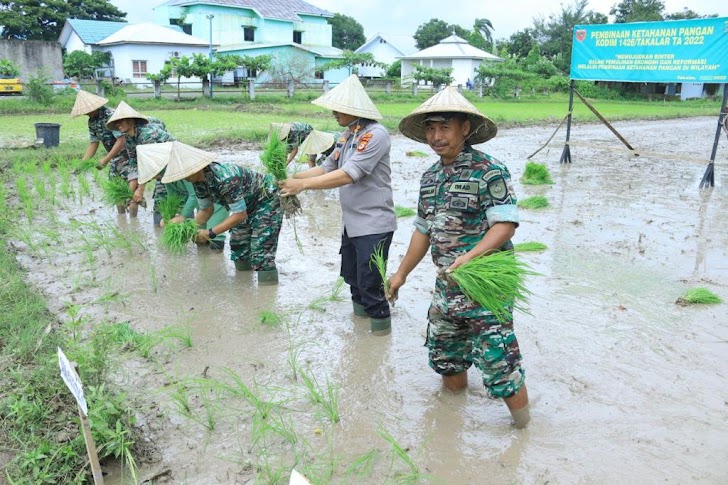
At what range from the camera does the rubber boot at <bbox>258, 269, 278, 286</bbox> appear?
4734 mm

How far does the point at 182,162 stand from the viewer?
3.96m

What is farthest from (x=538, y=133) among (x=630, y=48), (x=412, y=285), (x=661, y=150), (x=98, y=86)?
(x=98, y=86)

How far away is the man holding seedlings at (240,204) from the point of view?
401 cm

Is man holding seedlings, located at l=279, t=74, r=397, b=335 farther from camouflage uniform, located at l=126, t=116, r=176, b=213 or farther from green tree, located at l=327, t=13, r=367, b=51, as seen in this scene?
green tree, located at l=327, t=13, r=367, b=51

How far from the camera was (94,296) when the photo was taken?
4.41 m

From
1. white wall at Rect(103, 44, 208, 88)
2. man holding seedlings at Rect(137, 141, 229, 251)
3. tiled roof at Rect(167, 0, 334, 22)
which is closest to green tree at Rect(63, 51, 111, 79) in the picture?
white wall at Rect(103, 44, 208, 88)

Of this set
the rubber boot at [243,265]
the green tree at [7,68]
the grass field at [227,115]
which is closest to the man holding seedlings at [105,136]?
the rubber boot at [243,265]

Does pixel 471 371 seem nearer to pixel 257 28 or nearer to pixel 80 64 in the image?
pixel 80 64

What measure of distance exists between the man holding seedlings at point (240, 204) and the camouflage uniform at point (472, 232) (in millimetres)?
1842

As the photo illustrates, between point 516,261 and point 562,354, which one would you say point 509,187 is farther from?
point 562,354

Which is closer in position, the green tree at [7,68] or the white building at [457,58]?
the green tree at [7,68]

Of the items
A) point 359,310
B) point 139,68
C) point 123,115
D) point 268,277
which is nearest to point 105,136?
point 123,115

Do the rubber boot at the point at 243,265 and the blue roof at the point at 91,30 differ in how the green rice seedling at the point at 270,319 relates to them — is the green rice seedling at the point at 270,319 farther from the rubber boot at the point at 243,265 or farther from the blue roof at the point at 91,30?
the blue roof at the point at 91,30

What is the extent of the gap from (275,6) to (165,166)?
3942cm
